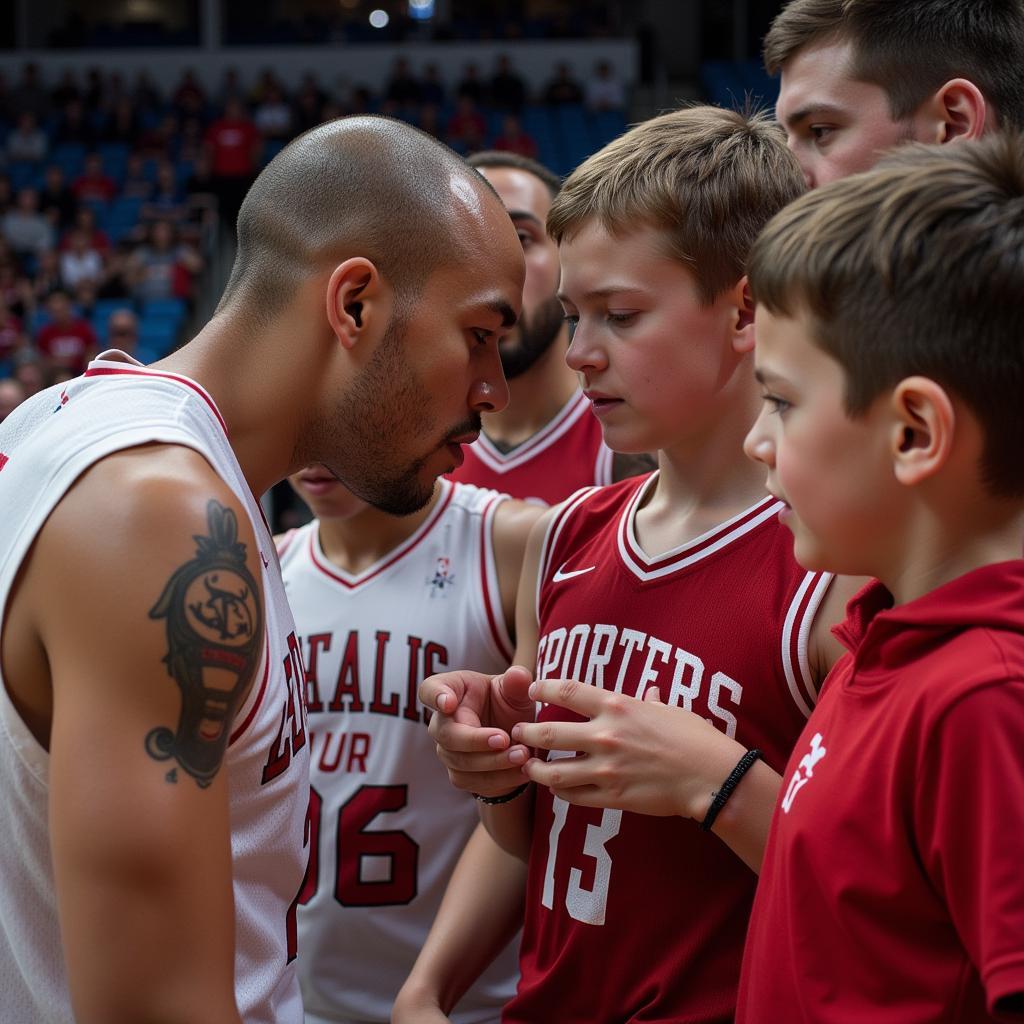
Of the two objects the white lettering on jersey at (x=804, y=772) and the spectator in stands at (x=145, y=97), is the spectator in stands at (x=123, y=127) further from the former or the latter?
the white lettering on jersey at (x=804, y=772)

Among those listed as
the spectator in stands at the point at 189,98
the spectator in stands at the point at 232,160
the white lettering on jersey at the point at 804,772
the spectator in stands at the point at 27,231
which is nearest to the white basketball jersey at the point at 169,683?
the white lettering on jersey at the point at 804,772

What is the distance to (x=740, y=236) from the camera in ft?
6.45

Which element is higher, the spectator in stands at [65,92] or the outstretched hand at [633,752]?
the outstretched hand at [633,752]

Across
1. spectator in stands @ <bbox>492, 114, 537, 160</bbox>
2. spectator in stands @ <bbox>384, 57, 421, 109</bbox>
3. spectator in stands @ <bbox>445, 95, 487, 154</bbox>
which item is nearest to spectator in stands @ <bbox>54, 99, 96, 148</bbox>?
spectator in stands @ <bbox>384, 57, 421, 109</bbox>

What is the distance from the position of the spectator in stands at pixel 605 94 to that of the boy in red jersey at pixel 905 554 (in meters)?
15.7

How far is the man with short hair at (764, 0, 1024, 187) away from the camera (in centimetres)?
225

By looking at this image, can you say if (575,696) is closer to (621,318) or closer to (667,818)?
(667,818)

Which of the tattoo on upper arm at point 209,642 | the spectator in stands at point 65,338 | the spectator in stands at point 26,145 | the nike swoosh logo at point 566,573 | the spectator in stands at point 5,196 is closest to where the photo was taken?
the tattoo on upper arm at point 209,642

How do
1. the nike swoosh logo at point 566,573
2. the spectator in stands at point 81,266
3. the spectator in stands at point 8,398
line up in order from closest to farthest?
the nike swoosh logo at point 566,573, the spectator in stands at point 8,398, the spectator in stands at point 81,266

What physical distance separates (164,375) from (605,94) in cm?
1563

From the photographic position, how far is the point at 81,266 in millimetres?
13031

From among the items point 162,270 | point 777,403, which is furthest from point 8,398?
point 777,403

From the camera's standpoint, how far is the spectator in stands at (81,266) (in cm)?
1294

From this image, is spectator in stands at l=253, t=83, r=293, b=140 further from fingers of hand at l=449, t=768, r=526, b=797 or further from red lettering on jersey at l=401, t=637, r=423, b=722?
fingers of hand at l=449, t=768, r=526, b=797
